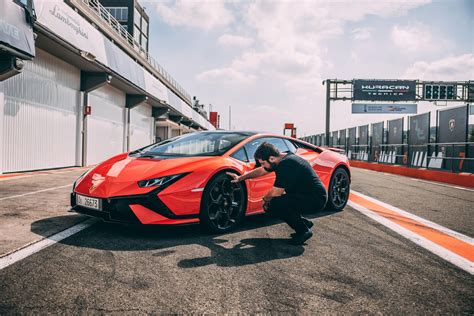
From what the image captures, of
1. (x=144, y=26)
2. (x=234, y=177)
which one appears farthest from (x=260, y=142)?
(x=144, y=26)

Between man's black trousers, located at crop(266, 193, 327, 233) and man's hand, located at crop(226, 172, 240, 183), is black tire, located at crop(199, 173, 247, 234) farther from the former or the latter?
man's black trousers, located at crop(266, 193, 327, 233)

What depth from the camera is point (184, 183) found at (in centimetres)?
377

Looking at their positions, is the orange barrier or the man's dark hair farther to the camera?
the orange barrier

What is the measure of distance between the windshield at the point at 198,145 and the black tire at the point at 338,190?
183 cm

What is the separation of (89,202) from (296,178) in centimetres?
219

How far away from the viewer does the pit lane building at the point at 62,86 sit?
949cm

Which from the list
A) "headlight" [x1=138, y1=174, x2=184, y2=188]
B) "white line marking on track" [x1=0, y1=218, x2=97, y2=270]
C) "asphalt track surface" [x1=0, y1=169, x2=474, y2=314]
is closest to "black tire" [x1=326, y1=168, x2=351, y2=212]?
"asphalt track surface" [x1=0, y1=169, x2=474, y2=314]

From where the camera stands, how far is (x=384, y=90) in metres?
33.8

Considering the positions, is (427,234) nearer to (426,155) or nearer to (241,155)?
(241,155)

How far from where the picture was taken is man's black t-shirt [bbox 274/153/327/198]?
12.7 ft

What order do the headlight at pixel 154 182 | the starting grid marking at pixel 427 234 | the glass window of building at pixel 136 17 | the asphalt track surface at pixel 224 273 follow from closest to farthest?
the asphalt track surface at pixel 224 273 < the starting grid marking at pixel 427 234 < the headlight at pixel 154 182 < the glass window of building at pixel 136 17

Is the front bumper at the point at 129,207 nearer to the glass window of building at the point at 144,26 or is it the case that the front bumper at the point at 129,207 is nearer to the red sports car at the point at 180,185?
the red sports car at the point at 180,185

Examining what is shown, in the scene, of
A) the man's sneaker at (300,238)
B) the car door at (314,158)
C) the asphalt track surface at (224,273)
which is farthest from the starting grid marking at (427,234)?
the man's sneaker at (300,238)

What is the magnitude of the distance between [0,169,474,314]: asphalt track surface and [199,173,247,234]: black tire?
14cm
